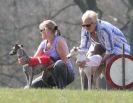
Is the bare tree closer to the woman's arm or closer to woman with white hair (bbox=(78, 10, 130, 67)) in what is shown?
the woman's arm

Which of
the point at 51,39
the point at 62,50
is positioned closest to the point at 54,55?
the point at 62,50

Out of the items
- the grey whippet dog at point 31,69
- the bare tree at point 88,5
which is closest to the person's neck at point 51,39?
the grey whippet dog at point 31,69

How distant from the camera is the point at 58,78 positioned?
1216cm

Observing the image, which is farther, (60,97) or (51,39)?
(51,39)

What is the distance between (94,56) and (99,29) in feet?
1.70

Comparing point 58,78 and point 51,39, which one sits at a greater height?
point 51,39

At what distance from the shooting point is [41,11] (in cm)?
3778

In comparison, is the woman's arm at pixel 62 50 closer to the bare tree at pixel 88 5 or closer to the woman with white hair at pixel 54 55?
the woman with white hair at pixel 54 55

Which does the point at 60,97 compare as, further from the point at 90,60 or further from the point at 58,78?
the point at 58,78

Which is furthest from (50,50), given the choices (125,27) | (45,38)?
(125,27)

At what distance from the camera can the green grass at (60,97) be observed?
8.95 m

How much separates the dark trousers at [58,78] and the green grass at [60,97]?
6.17ft

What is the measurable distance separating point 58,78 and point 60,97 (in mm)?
2863

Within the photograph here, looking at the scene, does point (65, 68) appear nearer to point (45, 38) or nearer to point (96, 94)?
point (45, 38)
